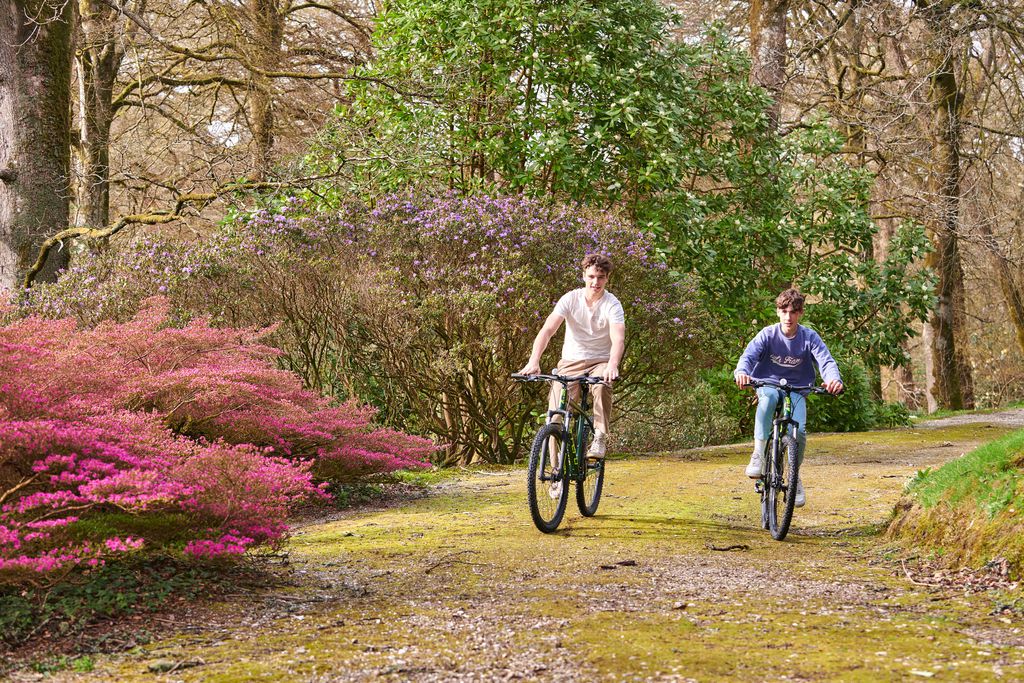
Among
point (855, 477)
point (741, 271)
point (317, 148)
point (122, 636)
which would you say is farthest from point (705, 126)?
point (122, 636)

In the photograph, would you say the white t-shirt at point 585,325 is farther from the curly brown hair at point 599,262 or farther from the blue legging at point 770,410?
the blue legging at point 770,410

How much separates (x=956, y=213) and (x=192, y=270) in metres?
12.6

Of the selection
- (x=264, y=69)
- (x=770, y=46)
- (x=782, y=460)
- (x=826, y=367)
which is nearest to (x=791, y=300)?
(x=826, y=367)

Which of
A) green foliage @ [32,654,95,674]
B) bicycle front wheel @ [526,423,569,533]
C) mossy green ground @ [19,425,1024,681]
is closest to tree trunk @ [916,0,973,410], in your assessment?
mossy green ground @ [19,425,1024,681]

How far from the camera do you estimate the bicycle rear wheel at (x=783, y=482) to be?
6996 millimetres

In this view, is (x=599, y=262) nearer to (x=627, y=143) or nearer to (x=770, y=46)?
(x=627, y=143)

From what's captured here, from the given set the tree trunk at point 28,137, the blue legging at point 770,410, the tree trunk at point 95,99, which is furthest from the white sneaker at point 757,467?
the tree trunk at point 95,99

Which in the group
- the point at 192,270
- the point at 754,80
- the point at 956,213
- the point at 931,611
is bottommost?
the point at 931,611

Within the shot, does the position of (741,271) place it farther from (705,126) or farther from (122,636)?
(122,636)

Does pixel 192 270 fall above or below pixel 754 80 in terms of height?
below

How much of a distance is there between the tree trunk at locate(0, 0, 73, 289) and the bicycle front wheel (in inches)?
287

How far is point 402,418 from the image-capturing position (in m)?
11.8

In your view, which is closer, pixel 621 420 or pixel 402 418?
pixel 402 418

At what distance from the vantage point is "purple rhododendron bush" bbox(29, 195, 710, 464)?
10.7 m
